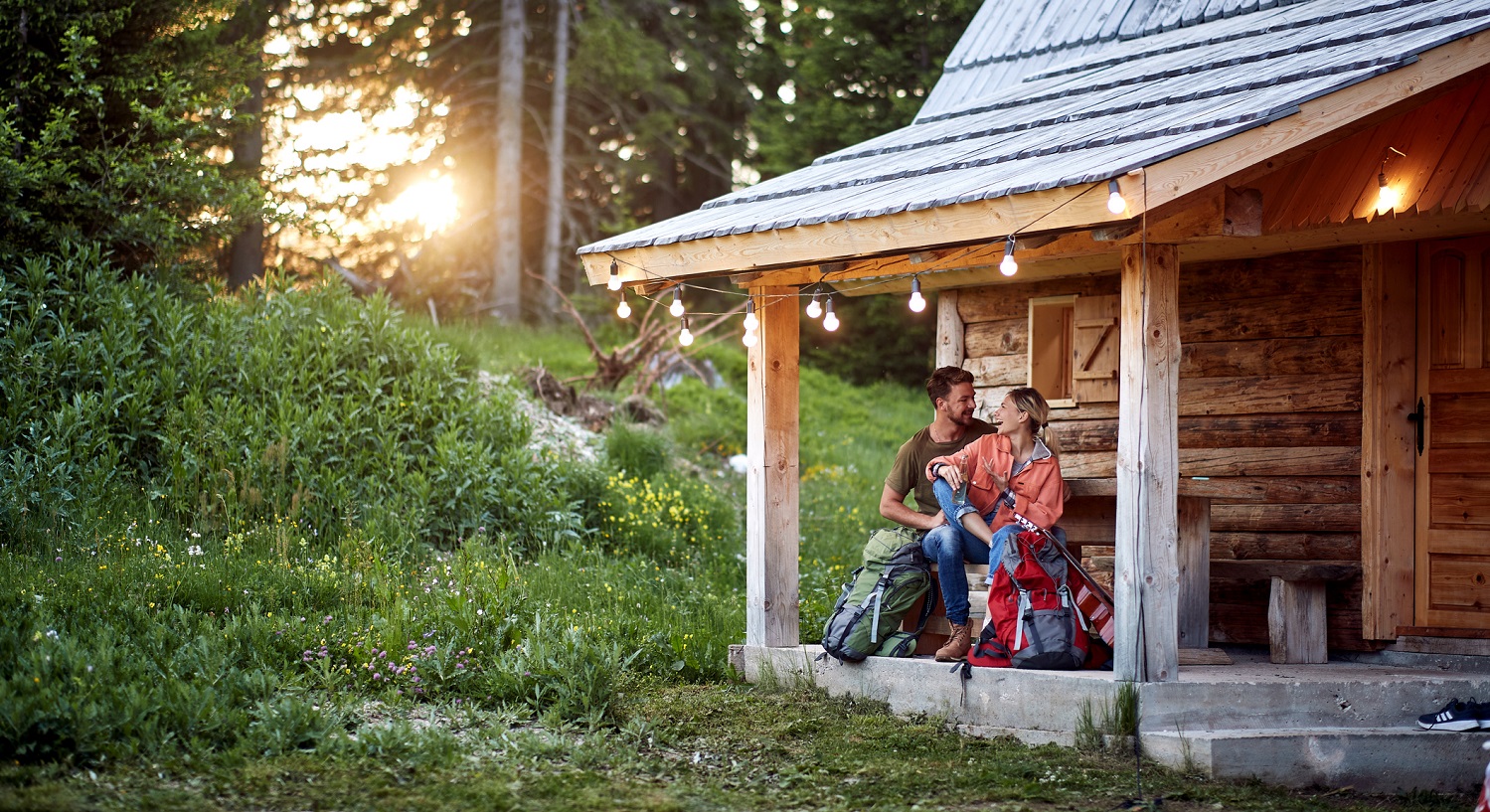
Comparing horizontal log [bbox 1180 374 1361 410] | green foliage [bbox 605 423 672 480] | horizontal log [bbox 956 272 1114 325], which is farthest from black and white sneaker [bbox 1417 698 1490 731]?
green foliage [bbox 605 423 672 480]

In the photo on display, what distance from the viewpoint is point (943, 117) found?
881 cm

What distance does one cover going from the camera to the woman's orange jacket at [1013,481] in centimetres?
612

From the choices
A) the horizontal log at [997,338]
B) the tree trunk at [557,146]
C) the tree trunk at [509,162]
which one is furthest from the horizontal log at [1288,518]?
the tree trunk at [557,146]

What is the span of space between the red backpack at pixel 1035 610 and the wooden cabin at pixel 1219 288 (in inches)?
17.0

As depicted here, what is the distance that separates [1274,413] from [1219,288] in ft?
2.85

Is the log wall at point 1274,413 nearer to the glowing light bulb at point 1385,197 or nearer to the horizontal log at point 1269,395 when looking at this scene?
the horizontal log at point 1269,395

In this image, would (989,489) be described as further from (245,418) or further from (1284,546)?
(245,418)

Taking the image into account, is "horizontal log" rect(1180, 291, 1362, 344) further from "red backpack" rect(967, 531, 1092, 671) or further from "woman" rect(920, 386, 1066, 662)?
"red backpack" rect(967, 531, 1092, 671)

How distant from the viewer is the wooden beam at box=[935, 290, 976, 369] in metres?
9.14

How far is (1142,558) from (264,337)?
7923 mm

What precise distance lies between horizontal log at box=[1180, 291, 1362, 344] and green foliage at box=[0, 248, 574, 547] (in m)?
5.01

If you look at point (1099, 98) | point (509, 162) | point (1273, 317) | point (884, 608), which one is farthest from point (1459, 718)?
point (509, 162)

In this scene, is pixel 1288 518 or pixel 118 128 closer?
pixel 1288 518

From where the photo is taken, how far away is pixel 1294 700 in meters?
5.57
